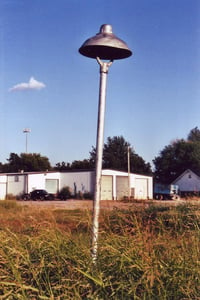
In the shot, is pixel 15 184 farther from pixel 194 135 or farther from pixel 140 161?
pixel 194 135

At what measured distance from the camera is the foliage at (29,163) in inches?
3019

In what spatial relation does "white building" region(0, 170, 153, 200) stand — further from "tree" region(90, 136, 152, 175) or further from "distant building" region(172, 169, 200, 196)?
"tree" region(90, 136, 152, 175)

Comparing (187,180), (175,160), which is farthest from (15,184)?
(175,160)

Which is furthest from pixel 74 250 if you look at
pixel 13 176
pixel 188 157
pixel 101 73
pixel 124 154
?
pixel 124 154

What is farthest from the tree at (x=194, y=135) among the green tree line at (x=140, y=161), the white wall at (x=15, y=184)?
the white wall at (x=15, y=184)

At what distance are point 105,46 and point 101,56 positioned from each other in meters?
0.37

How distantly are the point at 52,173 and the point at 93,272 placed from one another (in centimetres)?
5037

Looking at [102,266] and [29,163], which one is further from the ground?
[29,163]

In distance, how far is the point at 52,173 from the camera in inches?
2133

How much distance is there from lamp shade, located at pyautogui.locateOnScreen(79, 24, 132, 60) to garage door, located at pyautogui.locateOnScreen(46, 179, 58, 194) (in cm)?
4856

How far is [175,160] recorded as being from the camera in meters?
69.7

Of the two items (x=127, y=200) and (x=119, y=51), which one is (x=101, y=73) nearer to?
(x=119, y=51)

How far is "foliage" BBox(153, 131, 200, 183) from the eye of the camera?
224ft

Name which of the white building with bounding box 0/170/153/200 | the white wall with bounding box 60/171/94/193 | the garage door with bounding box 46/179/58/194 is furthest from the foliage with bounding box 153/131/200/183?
the garage door with bounding box 46/179/58/194
